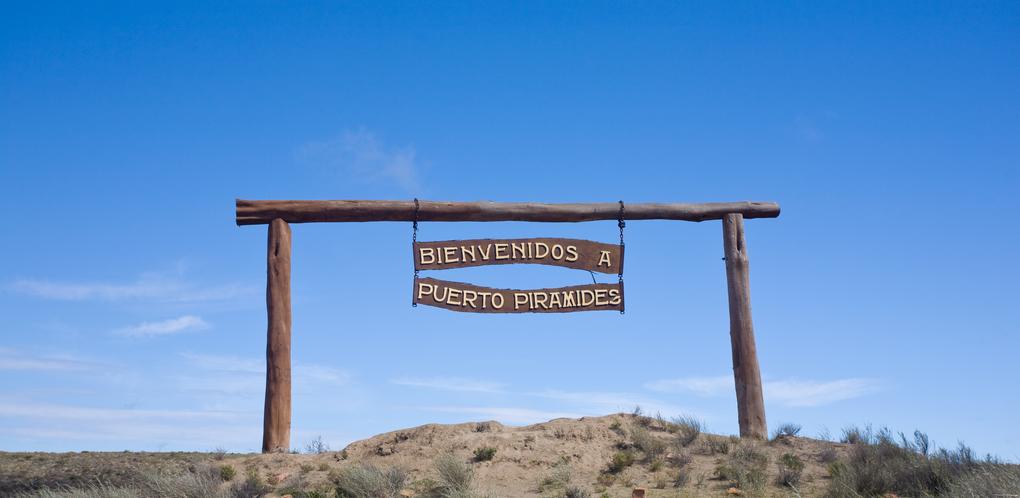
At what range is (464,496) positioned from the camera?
11461 millimetres

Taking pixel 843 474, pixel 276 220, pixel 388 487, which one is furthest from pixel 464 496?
pixel 276 220

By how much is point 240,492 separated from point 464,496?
3403 mm

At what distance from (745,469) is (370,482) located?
524cm

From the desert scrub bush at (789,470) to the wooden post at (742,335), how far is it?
1463mm

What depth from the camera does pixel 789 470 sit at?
513 inches

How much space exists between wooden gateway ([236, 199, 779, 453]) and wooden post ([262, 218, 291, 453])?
16mm

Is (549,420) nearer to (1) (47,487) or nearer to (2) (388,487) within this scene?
(2) (388,487)

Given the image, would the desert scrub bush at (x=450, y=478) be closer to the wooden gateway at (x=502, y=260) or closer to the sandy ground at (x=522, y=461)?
the sandy ground at (x=522, y=461)

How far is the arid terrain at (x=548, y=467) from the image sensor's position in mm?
12109

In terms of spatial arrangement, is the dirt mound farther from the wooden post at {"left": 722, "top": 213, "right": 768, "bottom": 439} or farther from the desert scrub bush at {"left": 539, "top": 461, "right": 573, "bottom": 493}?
the wooden post at {"left": 722, "top": 213, "right": 768, "bottom": 439}

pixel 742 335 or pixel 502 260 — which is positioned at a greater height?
pixel 502 260

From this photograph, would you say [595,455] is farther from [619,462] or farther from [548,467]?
[548,467]

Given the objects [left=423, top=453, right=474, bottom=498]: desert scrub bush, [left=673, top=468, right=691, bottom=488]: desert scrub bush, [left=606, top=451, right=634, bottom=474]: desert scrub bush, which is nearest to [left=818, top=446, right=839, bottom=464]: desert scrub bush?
[left=673, top=468, right=691, bottom=488]: desert scrub bush

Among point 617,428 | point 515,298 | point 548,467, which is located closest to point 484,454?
point 548,467
